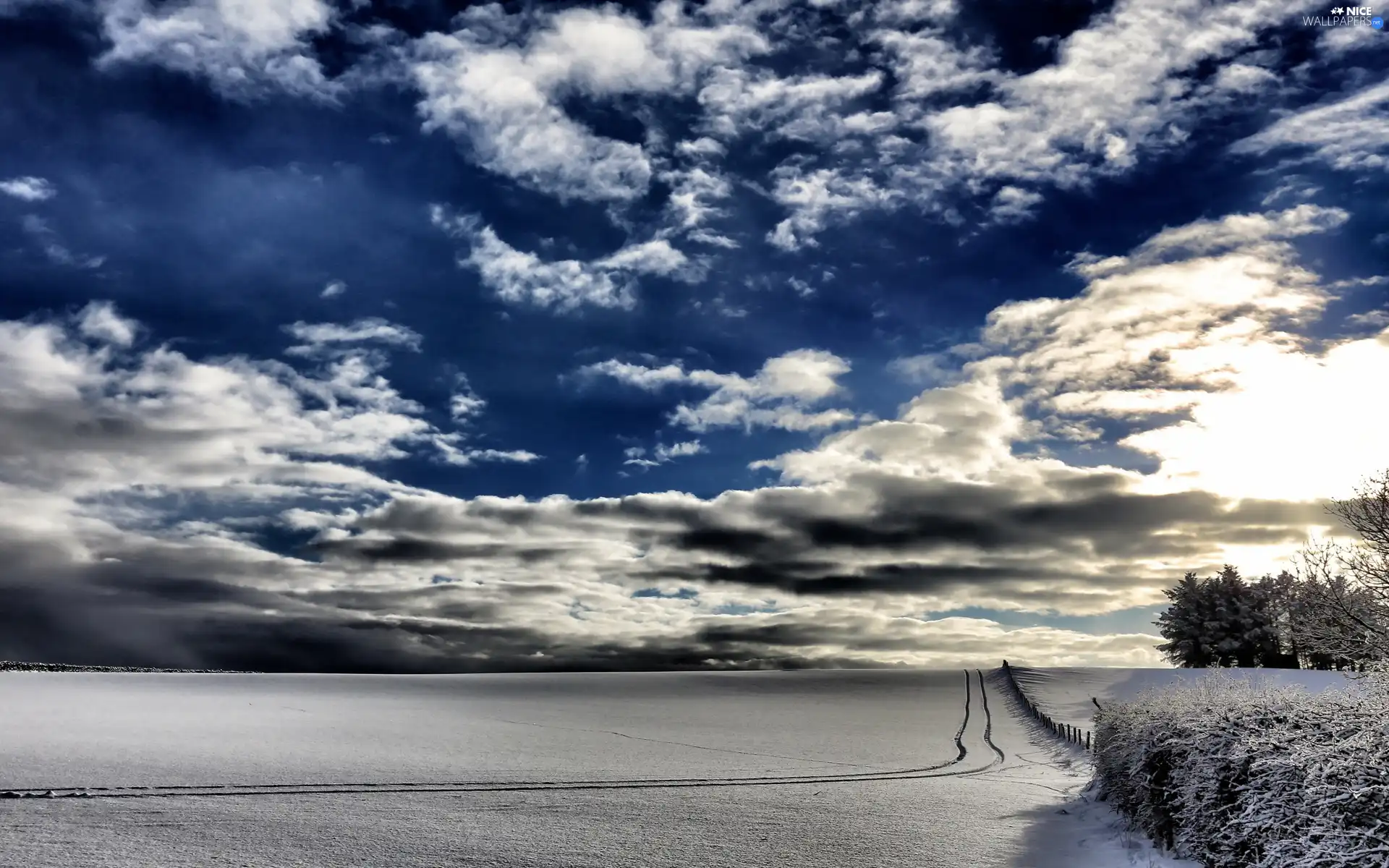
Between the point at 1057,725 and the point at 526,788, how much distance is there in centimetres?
2726

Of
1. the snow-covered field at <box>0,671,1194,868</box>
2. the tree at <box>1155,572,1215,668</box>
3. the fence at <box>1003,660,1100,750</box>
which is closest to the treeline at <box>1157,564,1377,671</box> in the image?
the tree at <box>1155,572,1215,668</box>

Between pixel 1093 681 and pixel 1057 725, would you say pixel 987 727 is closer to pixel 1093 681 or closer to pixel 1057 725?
pixel 1057 725

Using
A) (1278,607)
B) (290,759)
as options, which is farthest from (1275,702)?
(1278,607)

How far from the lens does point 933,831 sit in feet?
51.3

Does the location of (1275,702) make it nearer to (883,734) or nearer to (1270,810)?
(1270,810)

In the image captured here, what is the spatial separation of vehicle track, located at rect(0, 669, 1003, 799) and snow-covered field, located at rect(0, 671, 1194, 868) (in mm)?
103

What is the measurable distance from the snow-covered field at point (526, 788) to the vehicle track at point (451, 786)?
0.10 m

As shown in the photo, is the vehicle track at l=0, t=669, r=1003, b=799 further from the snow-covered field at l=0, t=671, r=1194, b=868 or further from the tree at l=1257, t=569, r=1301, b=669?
the tree at l=1257, t=569, r=1301, b=669

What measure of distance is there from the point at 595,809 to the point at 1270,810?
11355 mm

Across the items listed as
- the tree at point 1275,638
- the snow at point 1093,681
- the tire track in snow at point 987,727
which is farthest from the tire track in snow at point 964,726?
the tree at point 1275,638

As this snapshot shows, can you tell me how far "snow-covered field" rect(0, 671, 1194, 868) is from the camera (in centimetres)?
1314

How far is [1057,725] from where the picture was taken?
38.7 metres

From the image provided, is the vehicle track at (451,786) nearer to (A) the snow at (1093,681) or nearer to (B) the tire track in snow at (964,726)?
(B) the tire track in snow at (964,726)

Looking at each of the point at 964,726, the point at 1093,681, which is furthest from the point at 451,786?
the point at 1093,681
